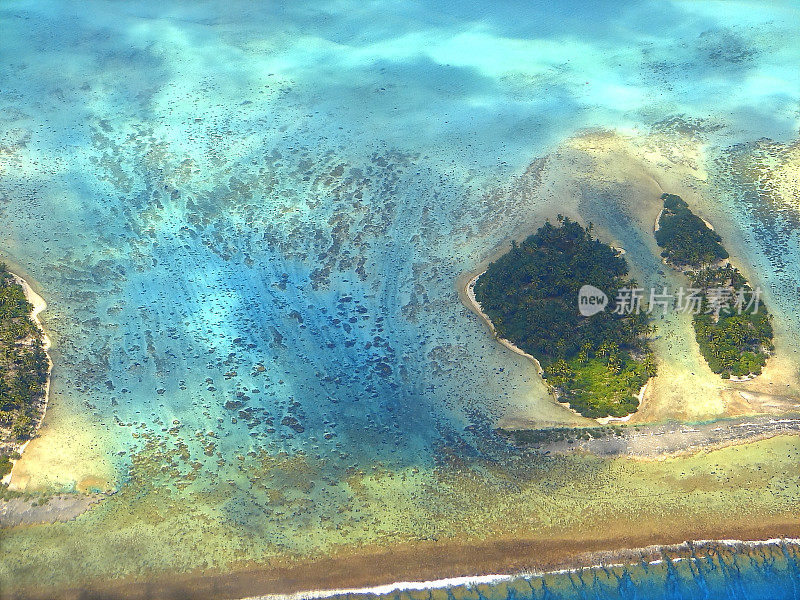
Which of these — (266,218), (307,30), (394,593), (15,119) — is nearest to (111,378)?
(266,218)

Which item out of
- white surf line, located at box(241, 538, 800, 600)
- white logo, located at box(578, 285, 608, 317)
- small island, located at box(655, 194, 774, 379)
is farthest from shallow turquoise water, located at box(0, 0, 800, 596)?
white surf line, located at box(241, 538, 800, 600)

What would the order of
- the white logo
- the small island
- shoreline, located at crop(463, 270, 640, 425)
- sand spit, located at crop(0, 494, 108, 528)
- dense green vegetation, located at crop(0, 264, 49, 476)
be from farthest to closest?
the white logo, the small island, shoreline, located at crop(463, 270, 640, 425), dense green vegetation, located at crop(0, 264, 49, 476), sand spit, located at crop(0, 494, 108, 528)

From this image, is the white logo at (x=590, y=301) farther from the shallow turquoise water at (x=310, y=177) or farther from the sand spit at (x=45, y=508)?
the sand spit at (x=45, y=508)

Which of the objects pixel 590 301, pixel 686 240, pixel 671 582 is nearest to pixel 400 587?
pixel 671 582

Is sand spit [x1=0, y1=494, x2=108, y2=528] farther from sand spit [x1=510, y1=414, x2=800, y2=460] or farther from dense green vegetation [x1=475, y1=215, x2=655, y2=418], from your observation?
dense green vegetation [x1=475, y1=215, x2=655, y2=418]

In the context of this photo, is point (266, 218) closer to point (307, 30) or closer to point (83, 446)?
point (83, 446)
